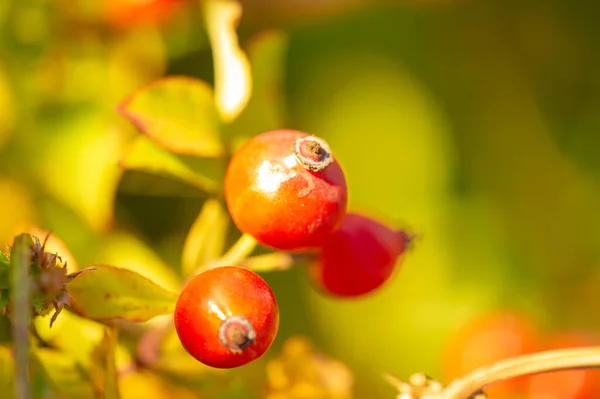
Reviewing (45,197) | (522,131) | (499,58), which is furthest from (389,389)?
(499,58)

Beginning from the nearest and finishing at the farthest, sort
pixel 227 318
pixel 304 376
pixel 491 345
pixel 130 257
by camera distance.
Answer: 1. pixel 227 318
2. pixel 304 376
3. pixel 130 257
4. pixel 491 345

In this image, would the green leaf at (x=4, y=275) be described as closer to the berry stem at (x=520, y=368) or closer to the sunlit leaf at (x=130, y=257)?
the berry stem at (x=520, y=368)

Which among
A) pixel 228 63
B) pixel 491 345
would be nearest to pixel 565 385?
pixel 491 345

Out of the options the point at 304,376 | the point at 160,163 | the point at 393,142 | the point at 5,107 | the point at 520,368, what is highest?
the point at 393,142

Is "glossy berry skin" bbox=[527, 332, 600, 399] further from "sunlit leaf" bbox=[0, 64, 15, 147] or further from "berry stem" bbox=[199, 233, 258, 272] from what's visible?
"sunlit leaf" bbox=[0, 64, 15, 147]

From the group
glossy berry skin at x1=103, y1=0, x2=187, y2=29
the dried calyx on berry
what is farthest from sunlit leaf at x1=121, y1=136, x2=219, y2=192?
glossy berry skin at x1=103, y1=0, x2=187, y2=29

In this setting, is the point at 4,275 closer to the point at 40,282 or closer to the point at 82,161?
the point at 40,282

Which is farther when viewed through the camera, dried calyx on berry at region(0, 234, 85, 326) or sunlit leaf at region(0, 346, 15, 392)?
sunlit leaf at region(0, 346, 15, 392)

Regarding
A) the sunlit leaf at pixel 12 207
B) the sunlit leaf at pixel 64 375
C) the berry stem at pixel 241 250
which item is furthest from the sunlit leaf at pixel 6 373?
the sunlit leaf at pixel 12 207
